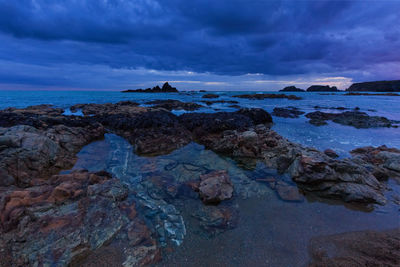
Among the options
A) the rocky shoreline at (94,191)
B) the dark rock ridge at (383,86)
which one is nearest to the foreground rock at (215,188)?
the rocky shoreline at (94,191)

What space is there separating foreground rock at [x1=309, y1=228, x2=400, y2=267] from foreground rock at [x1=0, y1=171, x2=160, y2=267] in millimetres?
4119

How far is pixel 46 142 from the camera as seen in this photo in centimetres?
932

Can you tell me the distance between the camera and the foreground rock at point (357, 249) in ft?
12.6

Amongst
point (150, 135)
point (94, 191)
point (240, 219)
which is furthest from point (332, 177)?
point (150, 135)

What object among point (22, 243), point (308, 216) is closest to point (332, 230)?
point (308, 216)

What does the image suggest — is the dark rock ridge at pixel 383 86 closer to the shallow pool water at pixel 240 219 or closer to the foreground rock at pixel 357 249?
the shallow pool water at pixel 240 219

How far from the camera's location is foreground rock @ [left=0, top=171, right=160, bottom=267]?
3846 millimetres

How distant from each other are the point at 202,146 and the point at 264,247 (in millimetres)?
9329

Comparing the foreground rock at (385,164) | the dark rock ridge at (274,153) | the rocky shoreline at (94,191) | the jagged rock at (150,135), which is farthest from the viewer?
the jagged rock at (150,135)

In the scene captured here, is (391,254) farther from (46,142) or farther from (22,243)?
(46,142)

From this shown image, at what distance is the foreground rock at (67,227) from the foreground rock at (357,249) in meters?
4.12

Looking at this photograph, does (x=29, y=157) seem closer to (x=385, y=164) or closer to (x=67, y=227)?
(x=67, y=227)

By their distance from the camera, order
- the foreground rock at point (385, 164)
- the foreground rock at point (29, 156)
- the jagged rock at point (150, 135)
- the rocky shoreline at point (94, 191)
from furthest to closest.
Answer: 1. the jagged rock at point (150, 135)
2. the foreground rock at point (385, 164)
3. the foreground rock at point (29, 156)
4. the rocky shoreline at point (94, 191)

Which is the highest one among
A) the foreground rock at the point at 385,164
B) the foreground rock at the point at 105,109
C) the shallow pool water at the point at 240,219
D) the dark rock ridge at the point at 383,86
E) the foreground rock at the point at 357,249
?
the dark rock ridge at the point at 383,86
